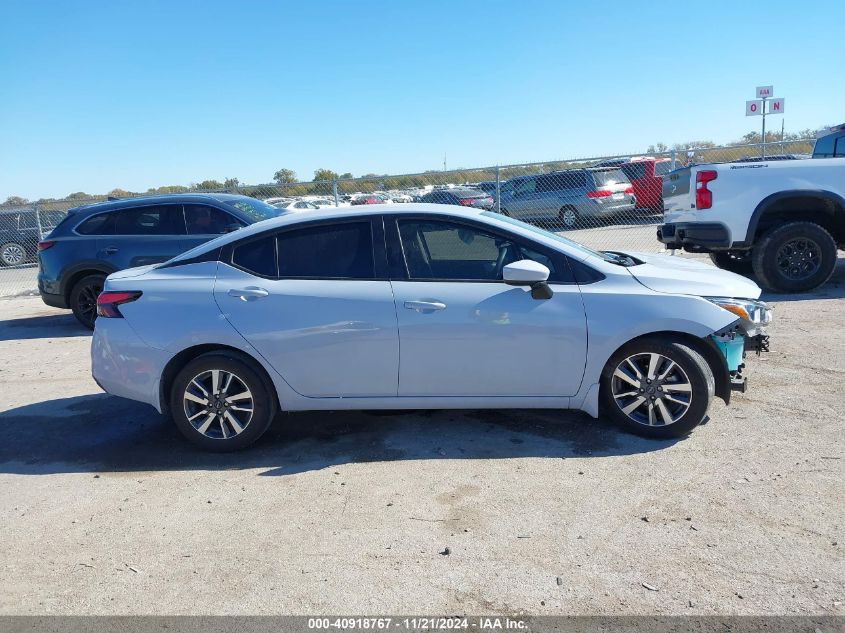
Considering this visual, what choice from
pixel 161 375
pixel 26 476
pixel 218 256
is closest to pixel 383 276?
pixel 218 256

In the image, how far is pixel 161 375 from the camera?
462 cm

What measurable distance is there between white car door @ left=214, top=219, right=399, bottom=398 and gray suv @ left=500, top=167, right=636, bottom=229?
12240 mm

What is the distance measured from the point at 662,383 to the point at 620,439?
47cm

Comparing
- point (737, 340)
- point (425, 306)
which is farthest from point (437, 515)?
point (737, 340)

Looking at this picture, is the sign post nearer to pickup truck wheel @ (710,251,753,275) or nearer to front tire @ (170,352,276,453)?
pickup truck wheel @ (710,251,753,275)

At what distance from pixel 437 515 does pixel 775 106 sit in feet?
69.9

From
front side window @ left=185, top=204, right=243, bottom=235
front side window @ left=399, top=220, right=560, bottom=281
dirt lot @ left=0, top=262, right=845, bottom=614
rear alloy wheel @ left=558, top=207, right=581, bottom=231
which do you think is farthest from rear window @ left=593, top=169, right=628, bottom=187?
front side window @ left=399, top=220, right=560, bottom=281

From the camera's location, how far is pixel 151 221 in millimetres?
8992

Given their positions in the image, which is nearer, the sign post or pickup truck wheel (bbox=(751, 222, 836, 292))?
pickup truck wheel (bbox=(751, 222, 836, 292))

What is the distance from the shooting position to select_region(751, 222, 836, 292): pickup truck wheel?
8.52m

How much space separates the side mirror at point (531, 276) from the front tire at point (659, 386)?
2.14 ft

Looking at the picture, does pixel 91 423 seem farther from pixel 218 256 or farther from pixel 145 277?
pixel 218 256

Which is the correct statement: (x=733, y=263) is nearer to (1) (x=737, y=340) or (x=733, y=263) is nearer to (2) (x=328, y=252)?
(1) (x=737, y=340)

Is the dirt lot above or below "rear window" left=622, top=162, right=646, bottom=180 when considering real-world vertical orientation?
below
